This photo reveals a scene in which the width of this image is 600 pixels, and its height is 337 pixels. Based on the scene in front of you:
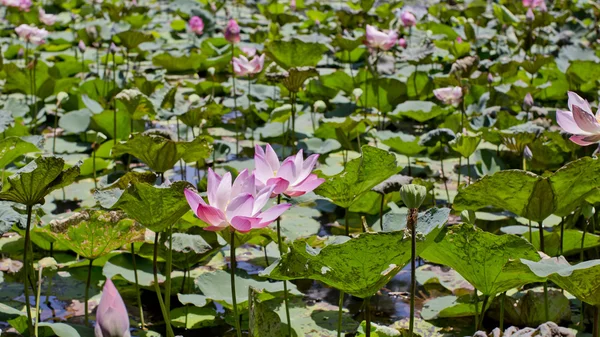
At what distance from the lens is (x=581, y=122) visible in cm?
153

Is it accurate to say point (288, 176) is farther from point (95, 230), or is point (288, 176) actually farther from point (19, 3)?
point (19, 3)

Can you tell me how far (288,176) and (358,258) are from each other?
259 millimetres

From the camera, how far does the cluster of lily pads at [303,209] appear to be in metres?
1.42

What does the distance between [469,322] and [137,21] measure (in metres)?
4.91

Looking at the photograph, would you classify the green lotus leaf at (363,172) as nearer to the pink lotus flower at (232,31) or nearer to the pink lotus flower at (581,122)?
the pink lotus flower at (581,122)

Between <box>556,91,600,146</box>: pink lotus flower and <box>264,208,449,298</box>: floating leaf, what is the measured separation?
1.14ft

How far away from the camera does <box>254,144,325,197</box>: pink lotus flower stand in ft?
4.97

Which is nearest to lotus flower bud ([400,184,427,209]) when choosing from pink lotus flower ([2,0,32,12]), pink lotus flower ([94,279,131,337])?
pink lotus flower ([94,279,131,337])

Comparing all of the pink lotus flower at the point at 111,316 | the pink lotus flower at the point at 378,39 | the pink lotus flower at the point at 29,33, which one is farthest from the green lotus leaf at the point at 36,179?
the pink lotus flower at the point at 29,33

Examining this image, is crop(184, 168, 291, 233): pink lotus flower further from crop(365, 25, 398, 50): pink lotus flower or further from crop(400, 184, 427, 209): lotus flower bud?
crop(365, 25, 398, 50): pink lotus flower

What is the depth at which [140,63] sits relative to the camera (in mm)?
5500

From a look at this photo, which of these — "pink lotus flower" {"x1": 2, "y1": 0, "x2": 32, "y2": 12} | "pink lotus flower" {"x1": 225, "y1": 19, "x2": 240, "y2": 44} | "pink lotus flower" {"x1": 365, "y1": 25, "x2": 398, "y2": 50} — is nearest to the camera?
"pink lotus flower" {"x1": 365, "y1": 25, "x2": 398, "y2": 50}

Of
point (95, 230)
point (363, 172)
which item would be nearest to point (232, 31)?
point (363, 172)

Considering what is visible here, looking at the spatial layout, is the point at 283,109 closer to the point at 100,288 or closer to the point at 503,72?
the point at 100,288
